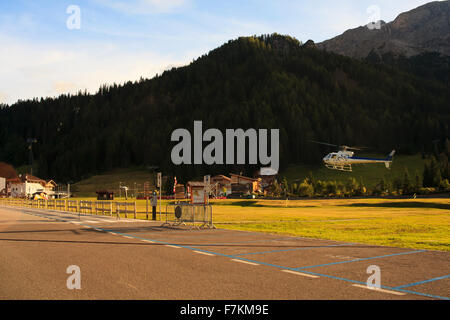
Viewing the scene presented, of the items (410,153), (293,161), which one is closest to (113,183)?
(293,161)

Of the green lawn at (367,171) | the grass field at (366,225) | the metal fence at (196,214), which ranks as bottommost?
the grass field at (366,225)

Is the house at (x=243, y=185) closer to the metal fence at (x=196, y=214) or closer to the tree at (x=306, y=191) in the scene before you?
the tree at (x=306, y=191)

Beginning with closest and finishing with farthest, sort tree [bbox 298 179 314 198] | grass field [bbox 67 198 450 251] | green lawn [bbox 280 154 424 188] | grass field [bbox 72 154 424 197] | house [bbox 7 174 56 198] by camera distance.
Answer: grass field [bbox 67 198 450 251] → tree [bbox 298 179 314 198] → green lawn [bbox 280 154 424 188] → grass field [bbox 72 154 424 197] → house [bbox 7 174 56 198]

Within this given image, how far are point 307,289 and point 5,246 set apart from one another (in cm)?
1119

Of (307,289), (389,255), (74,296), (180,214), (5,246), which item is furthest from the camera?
(180,214)

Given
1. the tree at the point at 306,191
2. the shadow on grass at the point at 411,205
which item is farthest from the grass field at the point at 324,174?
the shadow on grass at the point at 411,205

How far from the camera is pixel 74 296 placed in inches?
272

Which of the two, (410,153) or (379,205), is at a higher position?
(410,153)

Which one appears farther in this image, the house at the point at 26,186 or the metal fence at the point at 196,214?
the house at the point at 26,186

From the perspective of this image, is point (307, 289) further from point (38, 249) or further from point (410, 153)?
point (410, 153)

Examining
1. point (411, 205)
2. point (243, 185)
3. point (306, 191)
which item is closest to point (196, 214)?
point (411, 205)

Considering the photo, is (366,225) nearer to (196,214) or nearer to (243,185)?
(196,214)

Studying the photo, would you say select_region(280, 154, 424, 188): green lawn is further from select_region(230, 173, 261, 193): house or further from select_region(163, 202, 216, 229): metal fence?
select_region(163, 202, 216, 229): metal fence

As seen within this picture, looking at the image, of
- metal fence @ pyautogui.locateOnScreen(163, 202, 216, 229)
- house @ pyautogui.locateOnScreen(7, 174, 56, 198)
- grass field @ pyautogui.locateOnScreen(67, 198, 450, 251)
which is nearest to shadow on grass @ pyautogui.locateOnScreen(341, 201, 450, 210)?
grass field @ pyautogui.locateOnScreen(67, 198, 450, 251)
